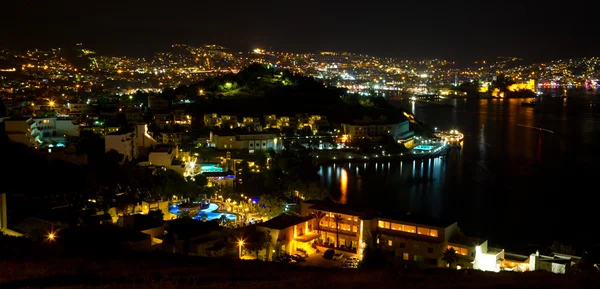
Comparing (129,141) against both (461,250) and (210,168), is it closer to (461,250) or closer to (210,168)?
(210,168)

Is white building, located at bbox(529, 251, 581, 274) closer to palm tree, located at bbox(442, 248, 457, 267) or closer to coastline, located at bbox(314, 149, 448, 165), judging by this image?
palm tree, located at bbox(442, 248, 457, 267)

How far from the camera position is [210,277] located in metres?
2.47

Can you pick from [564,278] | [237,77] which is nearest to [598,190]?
[564,278]

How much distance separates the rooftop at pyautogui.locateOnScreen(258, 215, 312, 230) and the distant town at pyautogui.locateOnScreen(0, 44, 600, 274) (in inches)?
0.7

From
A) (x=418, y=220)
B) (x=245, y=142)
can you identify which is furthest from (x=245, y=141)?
(x=418, y=220)

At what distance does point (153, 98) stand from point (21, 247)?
31.4 feet

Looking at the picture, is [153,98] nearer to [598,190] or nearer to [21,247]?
[598,190]

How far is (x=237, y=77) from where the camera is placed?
15508mm

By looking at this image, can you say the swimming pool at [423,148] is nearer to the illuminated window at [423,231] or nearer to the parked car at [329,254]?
the illuminated window at [423,231]

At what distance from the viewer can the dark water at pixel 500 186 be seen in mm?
6086

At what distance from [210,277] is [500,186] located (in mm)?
6465

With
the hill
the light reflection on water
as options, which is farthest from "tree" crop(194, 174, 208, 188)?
the hill

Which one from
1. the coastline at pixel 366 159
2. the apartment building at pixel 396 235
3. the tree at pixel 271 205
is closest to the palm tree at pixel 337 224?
the apartment building at pixel 396 235

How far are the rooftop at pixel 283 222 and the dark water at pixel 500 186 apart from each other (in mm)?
1970
